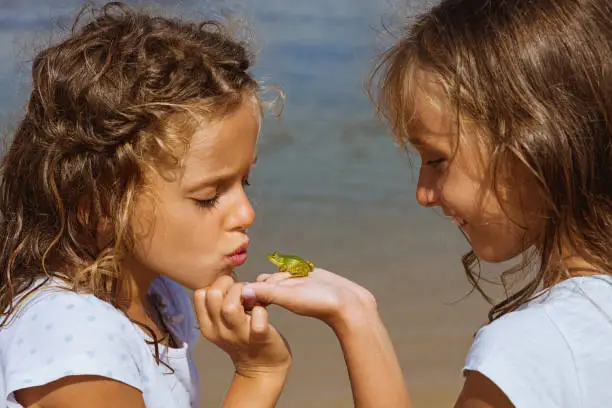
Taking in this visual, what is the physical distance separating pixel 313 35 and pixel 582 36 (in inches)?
219

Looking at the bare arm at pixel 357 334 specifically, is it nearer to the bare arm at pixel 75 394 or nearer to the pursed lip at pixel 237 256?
the pursed lip at pixel 237 256

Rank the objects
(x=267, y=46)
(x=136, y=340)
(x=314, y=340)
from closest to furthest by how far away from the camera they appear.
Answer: (x=136, y=340) → (x=314, y=340) → (x=267, y=46)

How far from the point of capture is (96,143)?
3.06m

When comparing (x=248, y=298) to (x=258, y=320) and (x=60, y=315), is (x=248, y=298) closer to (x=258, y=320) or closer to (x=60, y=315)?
(x=258, y=320)

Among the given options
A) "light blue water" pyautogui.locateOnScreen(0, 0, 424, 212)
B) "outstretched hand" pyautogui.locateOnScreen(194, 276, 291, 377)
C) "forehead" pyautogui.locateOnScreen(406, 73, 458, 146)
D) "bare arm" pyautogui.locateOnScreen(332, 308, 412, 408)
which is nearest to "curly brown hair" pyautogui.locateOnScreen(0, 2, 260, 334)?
"outstretched hand" pyautogui.locateOnScreen(194, 276, 291, 377)

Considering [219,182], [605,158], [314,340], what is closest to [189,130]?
[219,182]

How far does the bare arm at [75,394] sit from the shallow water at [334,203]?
1.29 meters

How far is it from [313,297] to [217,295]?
0.29 meters

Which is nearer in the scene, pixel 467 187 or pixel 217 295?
pixel 467 187

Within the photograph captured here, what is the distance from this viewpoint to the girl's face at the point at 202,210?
10.2 ft

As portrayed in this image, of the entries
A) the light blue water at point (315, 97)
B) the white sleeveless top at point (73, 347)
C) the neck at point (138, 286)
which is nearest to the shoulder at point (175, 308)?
the neck at point (138, 286)

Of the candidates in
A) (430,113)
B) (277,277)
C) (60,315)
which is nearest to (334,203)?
(277,277)

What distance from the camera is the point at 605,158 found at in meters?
2.85

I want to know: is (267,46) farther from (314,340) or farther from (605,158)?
(605,158)
